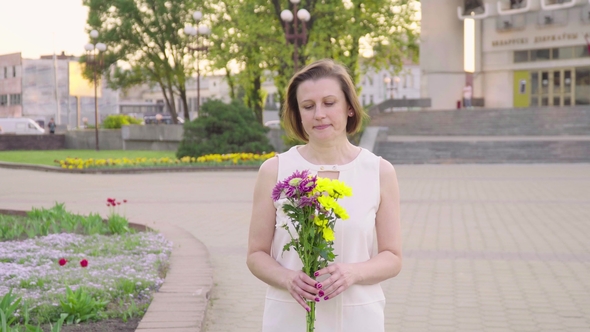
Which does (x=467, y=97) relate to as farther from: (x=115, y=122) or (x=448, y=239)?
(x=448, y=239)

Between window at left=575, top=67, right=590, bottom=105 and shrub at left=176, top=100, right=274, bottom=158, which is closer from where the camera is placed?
shrub at left=176, top=100, right=274, bottom=158

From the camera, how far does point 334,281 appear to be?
2822mm

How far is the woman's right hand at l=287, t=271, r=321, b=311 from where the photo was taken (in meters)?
2.80

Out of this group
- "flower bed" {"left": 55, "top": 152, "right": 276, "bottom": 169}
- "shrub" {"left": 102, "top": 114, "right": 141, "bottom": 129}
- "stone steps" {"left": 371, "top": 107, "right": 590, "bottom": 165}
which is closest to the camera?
"flower bed" {"left": 55, "top": 152, "right": 276, "bottom": 169}

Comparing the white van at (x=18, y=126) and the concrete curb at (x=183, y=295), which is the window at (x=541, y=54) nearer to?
the white van at (x=18, y=126)

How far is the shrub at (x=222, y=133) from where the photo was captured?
98.1 ft

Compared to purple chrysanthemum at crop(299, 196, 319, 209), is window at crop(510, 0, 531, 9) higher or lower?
higher

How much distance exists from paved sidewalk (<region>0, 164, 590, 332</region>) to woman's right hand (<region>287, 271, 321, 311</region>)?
2.99m

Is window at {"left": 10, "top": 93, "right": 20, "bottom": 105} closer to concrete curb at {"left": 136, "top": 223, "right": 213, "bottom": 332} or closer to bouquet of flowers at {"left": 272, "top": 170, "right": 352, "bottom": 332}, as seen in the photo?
concrete curb at {"left": 136, "top": 223, "right": 213, "bottom": 332}

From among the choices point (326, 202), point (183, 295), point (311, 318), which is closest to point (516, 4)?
point (183, 295)

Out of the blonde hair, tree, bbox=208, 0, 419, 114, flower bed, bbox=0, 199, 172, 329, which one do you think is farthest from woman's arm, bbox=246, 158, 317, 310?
tree, bbox=208, 0, 419, 114

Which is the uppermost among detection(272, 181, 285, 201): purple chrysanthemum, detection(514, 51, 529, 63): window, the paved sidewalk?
detection(514, 51, 529, 63): window

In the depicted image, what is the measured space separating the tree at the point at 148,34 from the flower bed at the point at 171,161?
24.7m

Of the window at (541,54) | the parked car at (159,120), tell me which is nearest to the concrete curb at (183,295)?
the window at (541,54)
